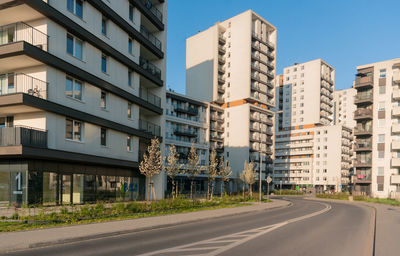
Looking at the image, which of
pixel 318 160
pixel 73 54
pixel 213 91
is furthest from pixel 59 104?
pixel 318 160

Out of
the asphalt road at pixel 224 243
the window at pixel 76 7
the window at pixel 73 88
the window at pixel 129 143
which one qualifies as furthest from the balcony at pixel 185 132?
the asphalt road at pixel 224 243

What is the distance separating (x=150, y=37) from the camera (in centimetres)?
3706

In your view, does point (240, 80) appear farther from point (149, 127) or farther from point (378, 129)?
point (149, 127)

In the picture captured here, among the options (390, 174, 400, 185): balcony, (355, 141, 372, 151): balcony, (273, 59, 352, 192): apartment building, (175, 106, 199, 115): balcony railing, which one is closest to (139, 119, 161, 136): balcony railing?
(175, 106, 199, 115): balcony railing

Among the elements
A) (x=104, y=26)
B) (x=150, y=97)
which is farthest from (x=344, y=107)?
(x=104, y=26)

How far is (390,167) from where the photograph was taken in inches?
2301

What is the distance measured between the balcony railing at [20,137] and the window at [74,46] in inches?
278

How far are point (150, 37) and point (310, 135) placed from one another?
87752 millimetres

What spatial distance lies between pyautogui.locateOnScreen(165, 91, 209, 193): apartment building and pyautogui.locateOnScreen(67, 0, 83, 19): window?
142ft

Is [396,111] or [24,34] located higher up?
[24,34]

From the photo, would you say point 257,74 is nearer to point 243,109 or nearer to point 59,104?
point 243,109

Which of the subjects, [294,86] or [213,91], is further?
[294,86]

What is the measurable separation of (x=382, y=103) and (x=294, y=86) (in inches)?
2373

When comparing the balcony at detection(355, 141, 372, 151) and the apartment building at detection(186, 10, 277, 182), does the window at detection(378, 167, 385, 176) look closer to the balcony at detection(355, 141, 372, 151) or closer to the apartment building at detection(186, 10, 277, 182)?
the balcony at detection(355, 141, 372, 151)
